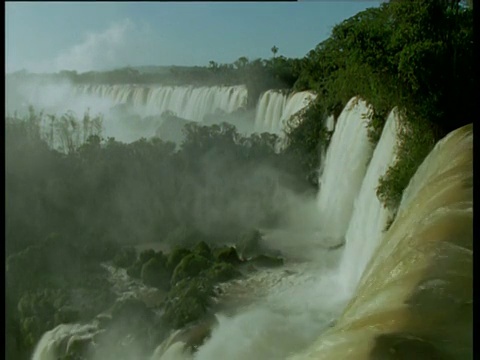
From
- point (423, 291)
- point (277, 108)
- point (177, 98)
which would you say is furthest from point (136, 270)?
point (423, 291)

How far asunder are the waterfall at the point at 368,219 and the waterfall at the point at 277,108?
431 millimetres

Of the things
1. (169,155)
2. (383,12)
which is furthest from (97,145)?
(383,12)

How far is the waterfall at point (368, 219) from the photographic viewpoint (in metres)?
3.40

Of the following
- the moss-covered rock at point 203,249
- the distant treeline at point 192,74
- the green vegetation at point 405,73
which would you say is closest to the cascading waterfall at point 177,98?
the distant treeline at point 192,74

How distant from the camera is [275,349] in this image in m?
2.90

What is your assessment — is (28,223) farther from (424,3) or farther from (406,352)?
(424,3)

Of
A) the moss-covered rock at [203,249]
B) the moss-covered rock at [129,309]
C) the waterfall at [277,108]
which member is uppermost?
the waterfall at [277,108]

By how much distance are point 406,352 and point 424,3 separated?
186cm

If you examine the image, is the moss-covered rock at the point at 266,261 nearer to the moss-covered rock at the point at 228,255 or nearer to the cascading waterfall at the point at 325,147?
the moss-covered rock at the point at 228,255

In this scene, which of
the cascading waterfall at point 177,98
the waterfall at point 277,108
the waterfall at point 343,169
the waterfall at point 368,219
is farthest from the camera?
the waterfall at point 343,169

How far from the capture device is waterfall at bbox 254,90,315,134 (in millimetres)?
3092

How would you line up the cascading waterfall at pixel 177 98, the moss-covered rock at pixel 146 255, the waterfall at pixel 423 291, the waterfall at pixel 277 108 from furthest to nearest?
the moss-covered rock at pixel 146 255, the waterfall at pixel 277 108, the cascading waterfall at pixel 177 98, the waterfall at pixel 423 291

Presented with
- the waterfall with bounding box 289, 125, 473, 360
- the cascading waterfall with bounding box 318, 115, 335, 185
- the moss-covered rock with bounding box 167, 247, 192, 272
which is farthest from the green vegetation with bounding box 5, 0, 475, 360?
the waterfall with bounding box 289, 125, 473, 360

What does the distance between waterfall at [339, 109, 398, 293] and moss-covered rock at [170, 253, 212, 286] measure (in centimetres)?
71
